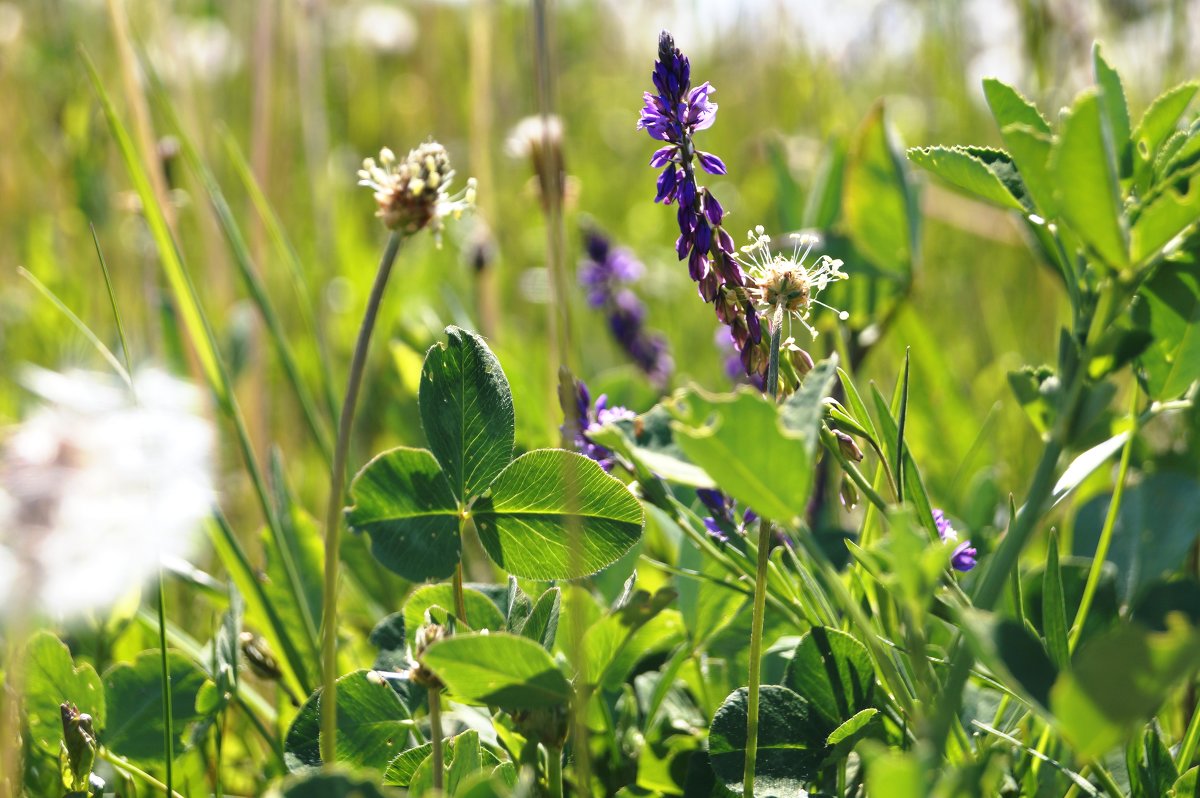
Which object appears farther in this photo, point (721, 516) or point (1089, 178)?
point (721, 516)

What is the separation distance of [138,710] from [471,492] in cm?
31

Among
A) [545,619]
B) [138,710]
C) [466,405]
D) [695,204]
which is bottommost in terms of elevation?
[138,710]

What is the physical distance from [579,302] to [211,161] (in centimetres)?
107

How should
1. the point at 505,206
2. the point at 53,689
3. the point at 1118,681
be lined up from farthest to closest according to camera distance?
the point at 505,206, the point at 53,689, the point at 1118,681

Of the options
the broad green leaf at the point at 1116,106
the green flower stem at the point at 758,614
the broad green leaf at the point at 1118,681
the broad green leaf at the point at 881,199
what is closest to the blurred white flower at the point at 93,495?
the green flower stem at the point at 758,614

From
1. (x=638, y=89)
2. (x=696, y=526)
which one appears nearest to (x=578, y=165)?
(x=638, y=89)

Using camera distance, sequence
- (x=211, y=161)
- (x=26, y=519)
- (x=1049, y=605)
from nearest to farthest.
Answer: (x=26, y=519) < (x=1049, y=605) < (x=211, y=161)

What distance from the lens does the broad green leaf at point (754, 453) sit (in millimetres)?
468

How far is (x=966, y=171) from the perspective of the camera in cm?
60

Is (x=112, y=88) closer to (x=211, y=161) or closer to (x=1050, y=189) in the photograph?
(x=211, y=161)

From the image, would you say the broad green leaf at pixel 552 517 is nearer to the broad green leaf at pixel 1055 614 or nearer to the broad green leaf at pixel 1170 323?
the broad green leaf at pixel 1055 614

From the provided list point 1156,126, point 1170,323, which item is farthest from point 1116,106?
point 1170,323

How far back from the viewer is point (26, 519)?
18.7 inches

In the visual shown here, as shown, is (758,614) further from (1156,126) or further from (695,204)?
(1156,126)
